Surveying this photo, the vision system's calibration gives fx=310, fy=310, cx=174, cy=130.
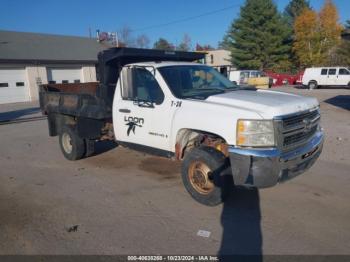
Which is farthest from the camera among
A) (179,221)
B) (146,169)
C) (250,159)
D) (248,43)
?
(248,43)

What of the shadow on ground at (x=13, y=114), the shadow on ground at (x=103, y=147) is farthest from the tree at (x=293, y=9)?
the shadow on ground at (x=103, y=147)

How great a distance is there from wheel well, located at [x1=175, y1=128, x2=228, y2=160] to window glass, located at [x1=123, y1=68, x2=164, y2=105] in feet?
2.24

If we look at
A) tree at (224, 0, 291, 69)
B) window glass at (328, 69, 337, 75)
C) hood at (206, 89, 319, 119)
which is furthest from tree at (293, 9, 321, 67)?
hood at (206, 89, 319, 119)

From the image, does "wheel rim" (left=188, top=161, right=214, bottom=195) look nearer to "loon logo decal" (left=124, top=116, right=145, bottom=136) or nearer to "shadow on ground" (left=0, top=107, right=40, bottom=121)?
"loon logo decal" (left=124, top=116, right=145, bottom=136)

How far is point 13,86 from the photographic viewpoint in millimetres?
25734

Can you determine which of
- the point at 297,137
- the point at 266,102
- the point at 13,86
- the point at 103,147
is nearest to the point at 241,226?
the point at 297,137

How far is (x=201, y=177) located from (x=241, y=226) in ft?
3.08

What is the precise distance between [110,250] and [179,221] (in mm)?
1021

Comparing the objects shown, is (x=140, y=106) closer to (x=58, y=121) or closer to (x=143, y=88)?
(x=143, y=88)

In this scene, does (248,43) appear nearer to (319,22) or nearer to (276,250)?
(319,22)

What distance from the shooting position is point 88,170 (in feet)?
21.5

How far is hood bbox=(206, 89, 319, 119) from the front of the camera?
3.90 m

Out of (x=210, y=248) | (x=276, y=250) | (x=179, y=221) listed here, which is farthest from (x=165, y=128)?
(x=276, y=250)

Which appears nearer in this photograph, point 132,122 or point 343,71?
point 132,122
